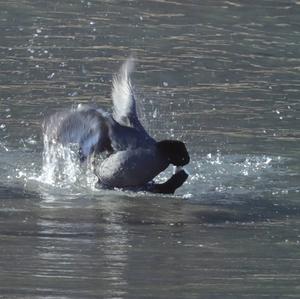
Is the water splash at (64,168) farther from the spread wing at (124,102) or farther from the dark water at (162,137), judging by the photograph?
the spread wing at (124,102)

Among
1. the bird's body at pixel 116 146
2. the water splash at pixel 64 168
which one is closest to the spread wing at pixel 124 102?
the bird's body at pixel 116 146

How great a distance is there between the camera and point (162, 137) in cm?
→ 1127

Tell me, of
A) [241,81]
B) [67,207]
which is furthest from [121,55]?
[67,207]

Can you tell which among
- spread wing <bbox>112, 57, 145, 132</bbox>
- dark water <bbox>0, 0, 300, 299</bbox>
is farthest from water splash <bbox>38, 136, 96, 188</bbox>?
spread wing <bbox>112, 57, 145, 132</bbox>

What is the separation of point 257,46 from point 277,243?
24.1ft

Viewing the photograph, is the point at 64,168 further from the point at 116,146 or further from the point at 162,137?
the point at 162,137

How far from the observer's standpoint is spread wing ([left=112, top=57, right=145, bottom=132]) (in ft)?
31.9

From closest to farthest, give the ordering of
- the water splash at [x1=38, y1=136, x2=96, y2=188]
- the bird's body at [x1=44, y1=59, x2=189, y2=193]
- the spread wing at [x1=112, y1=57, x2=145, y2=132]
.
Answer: the bird's body at [x1=44, y1=59, x2=189, y2=193]
the water splash at [x1=38, y1=136, x2=96, y2=188]
the spread wing at [x1=112, y1=57, x2=145, y2=132]

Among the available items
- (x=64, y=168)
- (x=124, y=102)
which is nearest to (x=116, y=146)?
(x=64, y=168)

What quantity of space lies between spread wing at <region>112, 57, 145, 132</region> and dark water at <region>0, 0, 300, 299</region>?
44cm

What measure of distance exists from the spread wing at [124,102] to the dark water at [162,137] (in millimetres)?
437

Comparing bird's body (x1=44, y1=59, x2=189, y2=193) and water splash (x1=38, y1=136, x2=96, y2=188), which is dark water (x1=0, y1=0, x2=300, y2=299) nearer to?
water splash (x1=38, y1=136, x2=96, y2=188)

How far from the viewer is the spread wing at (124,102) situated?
9.72 metres

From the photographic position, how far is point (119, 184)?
930 cm
